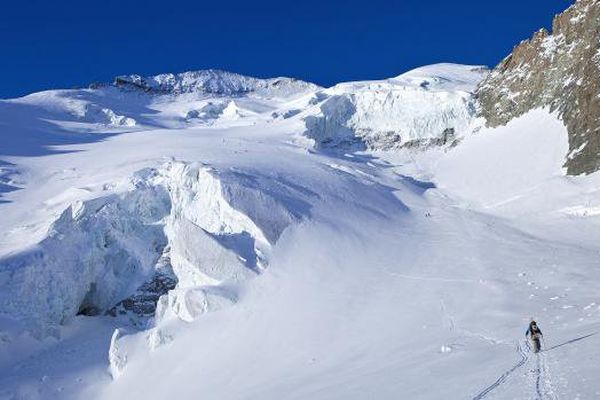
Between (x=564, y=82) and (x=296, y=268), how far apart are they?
37199 mm

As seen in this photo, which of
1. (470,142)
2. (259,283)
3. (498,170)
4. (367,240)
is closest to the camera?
(259,283)

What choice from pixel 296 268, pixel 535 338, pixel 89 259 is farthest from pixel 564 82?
pixel 535 338

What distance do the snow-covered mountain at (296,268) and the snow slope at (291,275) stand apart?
0.41ft

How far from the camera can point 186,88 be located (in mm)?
125250

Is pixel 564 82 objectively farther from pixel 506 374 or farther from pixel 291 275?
pixel 506 374

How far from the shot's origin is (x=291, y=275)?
34844mm

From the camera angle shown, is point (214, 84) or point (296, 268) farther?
point (214, 84)

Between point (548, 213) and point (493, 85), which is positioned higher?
point (493, 85)

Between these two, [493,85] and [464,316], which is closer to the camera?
→ [464,316]

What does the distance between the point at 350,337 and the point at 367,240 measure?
12498mm

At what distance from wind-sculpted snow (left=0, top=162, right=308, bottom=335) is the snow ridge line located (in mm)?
17752

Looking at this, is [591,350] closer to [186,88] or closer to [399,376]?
[399,376]

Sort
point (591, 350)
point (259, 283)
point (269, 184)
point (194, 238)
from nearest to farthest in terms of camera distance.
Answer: point (591, 350) → point (259, 283) → point (194, 238) → point (269, 184)

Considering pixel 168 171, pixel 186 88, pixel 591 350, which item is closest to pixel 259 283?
pixel 168 171
